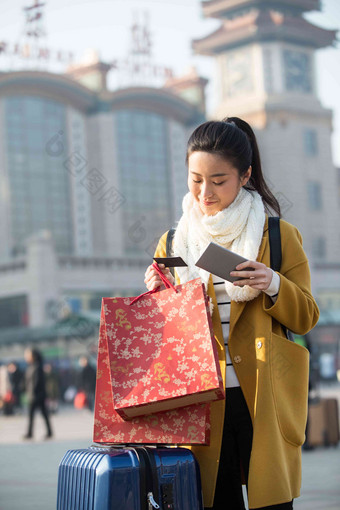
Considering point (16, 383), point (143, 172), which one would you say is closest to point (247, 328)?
point (16, 383)

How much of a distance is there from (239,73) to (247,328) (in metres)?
63.6

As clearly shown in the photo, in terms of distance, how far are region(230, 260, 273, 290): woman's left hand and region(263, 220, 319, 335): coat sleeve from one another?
0.25ft

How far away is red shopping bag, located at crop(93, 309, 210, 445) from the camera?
2.65 metres

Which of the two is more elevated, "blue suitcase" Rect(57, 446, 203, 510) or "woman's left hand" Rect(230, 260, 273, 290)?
"woman's left hand" Rect(230, 260, 273, 290)

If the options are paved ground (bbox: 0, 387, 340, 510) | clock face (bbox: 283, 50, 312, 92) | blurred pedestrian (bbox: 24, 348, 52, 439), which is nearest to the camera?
paved ground (bbox: 0, 387, 340, 510)

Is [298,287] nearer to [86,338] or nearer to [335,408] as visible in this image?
[335,408]

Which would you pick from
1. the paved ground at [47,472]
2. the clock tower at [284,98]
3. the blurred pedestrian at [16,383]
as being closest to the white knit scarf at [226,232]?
the paved ground at [47,472]

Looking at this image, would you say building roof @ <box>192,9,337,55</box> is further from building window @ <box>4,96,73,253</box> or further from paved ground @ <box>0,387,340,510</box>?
paved ground @ <box>0,387,340,510</box>

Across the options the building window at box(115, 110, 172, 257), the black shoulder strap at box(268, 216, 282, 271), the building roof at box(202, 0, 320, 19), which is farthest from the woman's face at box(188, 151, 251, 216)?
the building roof at box(202, 0, 320, 19)

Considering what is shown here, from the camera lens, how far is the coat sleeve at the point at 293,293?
107 inches

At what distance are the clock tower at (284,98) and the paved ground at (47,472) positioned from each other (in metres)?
44.0

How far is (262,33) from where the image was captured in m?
64.5

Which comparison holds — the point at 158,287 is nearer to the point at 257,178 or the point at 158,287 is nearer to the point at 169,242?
the point at 169,242

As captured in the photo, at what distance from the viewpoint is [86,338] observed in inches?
1232
